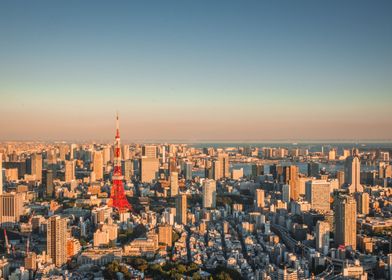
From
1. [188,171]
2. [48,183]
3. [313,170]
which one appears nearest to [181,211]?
[48,183]

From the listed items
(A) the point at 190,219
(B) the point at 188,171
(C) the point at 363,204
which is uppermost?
(B) the point at 188,171

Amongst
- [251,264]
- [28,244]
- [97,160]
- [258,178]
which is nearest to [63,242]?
[28,244]

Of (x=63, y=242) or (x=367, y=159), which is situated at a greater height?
(x=367, y=159)

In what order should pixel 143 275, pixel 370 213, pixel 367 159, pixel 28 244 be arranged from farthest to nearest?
1. pixel 367 159
2. pixel 370 213
3. pixel 28 244
4. pixel 143 275

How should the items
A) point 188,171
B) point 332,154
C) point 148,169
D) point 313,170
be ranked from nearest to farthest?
point 313,170
point 148,169
point 332,154
point 188,171

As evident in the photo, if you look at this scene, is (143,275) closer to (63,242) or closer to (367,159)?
(63,242)

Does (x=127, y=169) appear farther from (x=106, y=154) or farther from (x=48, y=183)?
(x=48, y=183)
